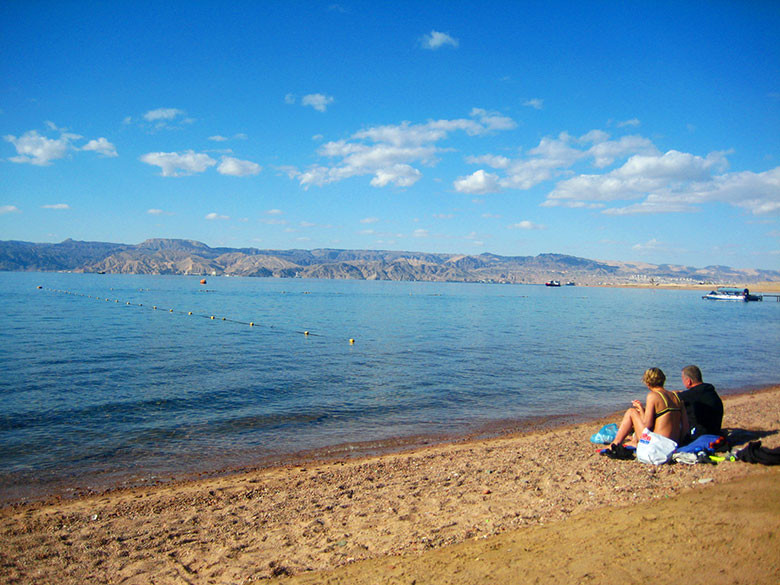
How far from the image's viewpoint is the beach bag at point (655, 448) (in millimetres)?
9516

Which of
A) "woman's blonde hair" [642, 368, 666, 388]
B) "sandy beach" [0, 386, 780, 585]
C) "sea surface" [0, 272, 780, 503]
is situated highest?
"woman's blonde hair" [642, 368, 666, 388]

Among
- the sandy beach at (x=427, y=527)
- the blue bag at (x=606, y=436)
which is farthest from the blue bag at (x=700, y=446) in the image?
the blue bag at (x=606, y=436)

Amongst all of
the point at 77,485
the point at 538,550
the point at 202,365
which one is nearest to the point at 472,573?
the point at 538,550

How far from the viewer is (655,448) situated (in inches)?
378

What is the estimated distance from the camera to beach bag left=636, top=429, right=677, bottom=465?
952 cm

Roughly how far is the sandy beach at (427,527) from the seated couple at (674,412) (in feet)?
2.62

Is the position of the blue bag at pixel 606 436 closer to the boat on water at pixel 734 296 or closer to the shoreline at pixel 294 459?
the shoreline at pixel 294 459

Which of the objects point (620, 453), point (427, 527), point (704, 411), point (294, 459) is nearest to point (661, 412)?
point (620, 453)

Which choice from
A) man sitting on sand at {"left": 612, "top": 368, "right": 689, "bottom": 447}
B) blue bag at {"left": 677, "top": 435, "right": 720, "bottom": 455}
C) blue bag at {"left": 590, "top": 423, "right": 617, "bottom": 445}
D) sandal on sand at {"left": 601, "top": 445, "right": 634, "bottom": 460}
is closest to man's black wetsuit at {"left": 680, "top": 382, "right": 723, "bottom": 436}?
blue bag at {"left": 677, "top": 435, "right": 720, "bottom": 455}

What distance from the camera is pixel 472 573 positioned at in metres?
5.74

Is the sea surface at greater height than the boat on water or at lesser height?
lesser

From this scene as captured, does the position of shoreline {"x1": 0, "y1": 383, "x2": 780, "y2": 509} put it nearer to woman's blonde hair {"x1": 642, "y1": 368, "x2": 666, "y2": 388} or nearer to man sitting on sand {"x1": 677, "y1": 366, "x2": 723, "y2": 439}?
man sitting on sand {"x1": 677, "y1": 366, "x2": 723, "y2": 439}

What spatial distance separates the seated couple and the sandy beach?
80cm

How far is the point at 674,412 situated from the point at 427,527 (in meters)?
5.68
